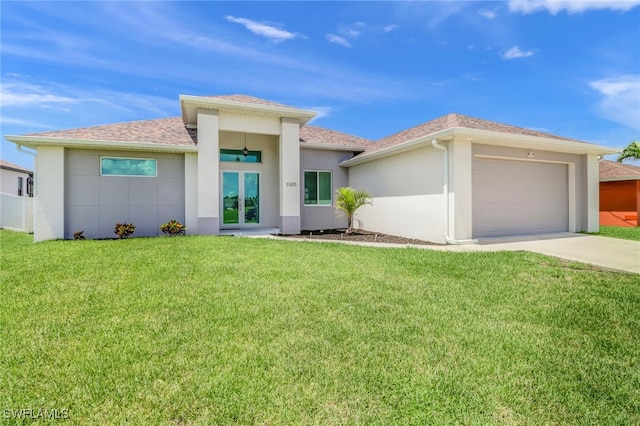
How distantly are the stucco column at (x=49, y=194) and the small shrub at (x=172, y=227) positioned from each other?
357 centimetres

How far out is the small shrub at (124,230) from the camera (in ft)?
39.0

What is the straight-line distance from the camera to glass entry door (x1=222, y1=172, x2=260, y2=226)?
14664 mm

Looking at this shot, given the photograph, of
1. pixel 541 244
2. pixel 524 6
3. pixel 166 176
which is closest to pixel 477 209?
pixel 541 244

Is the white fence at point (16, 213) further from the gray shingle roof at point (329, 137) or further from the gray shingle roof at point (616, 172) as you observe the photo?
the gray shingle roof at point (616, 172)

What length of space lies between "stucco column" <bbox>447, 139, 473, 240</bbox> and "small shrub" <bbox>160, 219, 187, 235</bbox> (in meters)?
10.2

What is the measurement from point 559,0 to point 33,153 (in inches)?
738

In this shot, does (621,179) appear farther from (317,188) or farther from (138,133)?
(138,133)

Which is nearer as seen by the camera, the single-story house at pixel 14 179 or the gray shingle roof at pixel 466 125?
the gray shingle roof at pixel 466 125

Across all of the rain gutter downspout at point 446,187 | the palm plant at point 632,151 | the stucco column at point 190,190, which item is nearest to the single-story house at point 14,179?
the stucco column at point 190,190

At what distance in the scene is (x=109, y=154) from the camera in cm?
1225

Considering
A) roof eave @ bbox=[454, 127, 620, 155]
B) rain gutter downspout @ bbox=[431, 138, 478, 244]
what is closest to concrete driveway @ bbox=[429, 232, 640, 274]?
rain gutter downspout @ bbox=[431, 138, 478, 244]

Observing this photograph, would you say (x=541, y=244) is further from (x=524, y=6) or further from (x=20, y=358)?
(x=20, y=358)

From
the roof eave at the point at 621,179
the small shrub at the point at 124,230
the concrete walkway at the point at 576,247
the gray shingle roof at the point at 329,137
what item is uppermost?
the gray shingle roof at the point at 329,137

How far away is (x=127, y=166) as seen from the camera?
492 inches
